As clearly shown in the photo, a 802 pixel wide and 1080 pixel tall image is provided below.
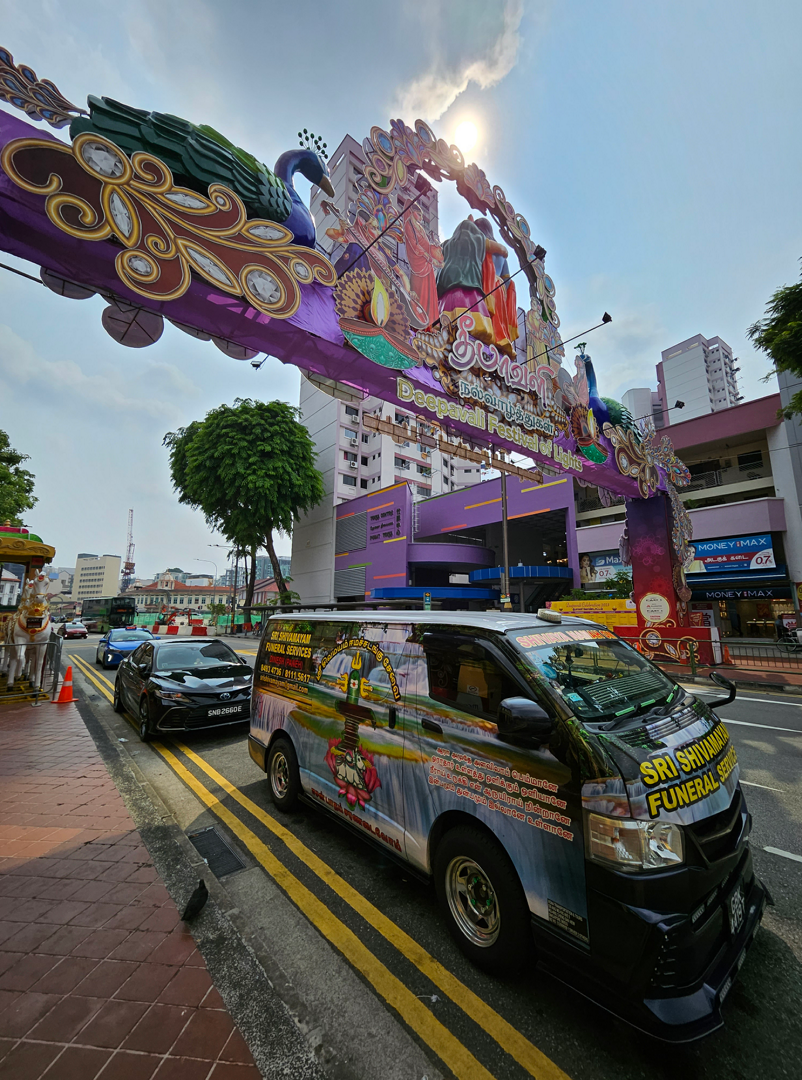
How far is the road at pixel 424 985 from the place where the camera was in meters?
2.07

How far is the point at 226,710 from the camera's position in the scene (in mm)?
7062

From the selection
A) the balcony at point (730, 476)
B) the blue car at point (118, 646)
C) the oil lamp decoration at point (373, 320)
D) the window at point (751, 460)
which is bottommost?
the blue car at point (118, 646)

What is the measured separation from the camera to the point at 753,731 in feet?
24.6

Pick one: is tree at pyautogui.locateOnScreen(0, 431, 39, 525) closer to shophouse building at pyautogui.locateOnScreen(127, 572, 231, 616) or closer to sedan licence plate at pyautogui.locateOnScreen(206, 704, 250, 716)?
sedan licence plate at pyautogui.locateOnScreen(206, 704, 250, 716)

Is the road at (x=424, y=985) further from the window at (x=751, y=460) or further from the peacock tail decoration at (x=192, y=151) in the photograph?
the window at (x=751, y=460)

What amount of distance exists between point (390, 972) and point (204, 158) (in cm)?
973

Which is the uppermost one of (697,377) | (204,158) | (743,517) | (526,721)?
(697,377)

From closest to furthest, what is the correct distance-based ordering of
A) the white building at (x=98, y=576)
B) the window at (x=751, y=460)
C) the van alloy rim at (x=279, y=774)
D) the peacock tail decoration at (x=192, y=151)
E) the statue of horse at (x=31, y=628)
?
the van alloy rim at (x=279, y=774), the peacock tail decoration at (x=192, y=151), the statue of horse at (x=31, y=628), the window at (x=751, y=460), the white building at (x=98, y=576)

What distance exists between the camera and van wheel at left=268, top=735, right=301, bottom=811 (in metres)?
4.37

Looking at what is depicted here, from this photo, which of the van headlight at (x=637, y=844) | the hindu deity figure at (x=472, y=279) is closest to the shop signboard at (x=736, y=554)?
the hindu deity figure at (x=472, y=279)

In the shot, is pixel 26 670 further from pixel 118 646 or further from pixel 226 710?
pixel 226 710

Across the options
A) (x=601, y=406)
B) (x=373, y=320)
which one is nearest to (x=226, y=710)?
(x=373, y=320)

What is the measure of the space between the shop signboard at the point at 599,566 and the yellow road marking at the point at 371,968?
29814 millimetres

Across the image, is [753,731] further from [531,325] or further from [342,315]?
[531,325]
